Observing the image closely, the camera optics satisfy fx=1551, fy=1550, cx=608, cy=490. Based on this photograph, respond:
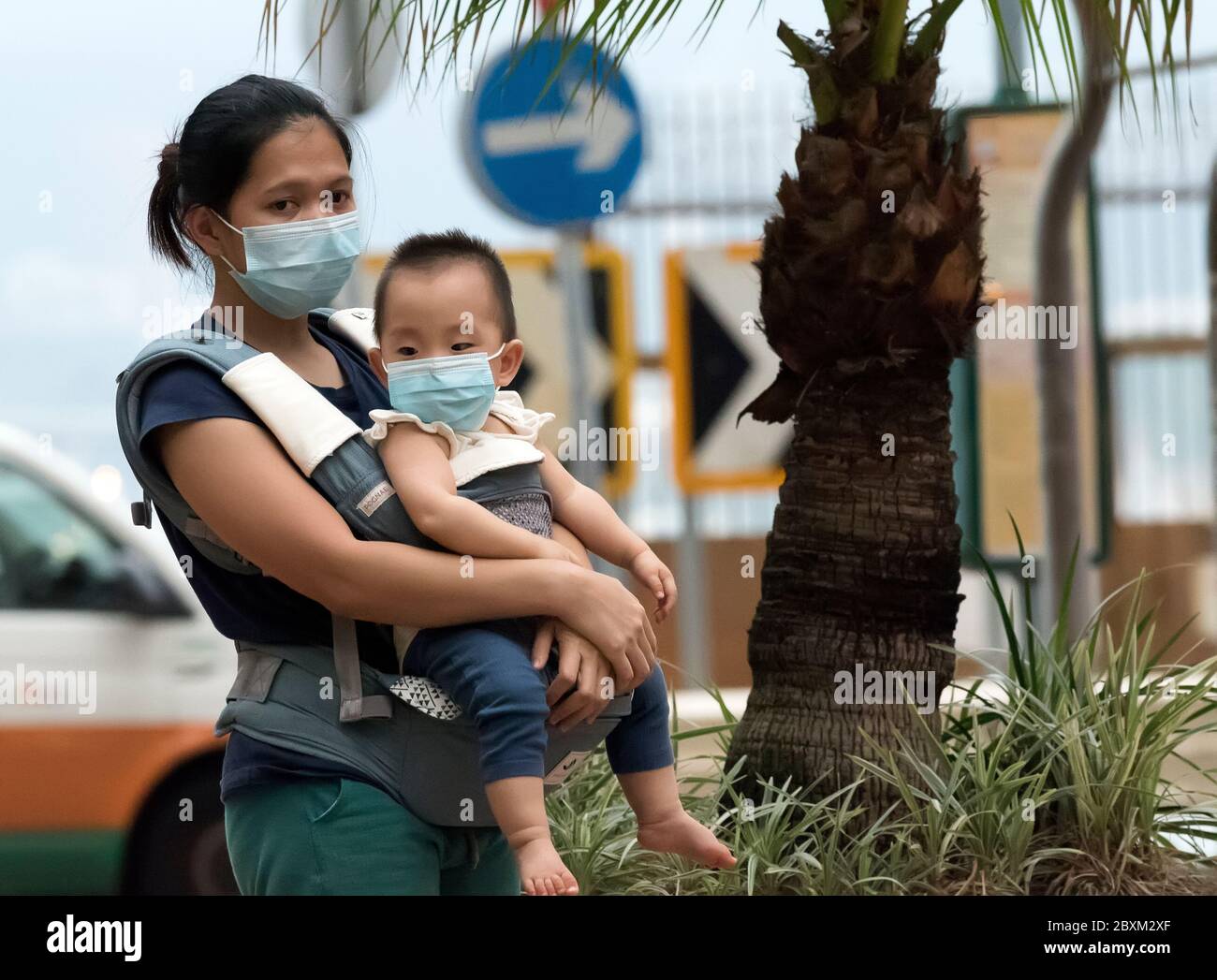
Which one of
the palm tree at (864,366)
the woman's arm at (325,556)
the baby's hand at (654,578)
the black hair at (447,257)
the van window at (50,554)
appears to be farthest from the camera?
the van window at (50,554)

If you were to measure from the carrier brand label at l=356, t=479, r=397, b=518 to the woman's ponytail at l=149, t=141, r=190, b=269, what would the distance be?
0.44 meters

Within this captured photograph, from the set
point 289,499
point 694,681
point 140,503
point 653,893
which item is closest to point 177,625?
point 694,681

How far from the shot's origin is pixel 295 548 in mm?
1718

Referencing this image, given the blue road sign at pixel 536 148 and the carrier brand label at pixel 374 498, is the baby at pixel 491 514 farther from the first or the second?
the blue road sign at pixel 536 148

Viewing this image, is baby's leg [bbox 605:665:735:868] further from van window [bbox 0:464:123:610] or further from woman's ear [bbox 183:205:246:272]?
van window [bbox 0:464:123:610]

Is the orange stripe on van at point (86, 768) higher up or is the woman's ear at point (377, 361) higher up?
the woman's ear at point (377, 361)

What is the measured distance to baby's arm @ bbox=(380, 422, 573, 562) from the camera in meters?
1.76

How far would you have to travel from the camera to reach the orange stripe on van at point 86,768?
407 cm

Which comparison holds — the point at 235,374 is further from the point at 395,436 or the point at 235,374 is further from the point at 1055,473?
the point at 1055,473

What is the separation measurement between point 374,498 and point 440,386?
15 cm
